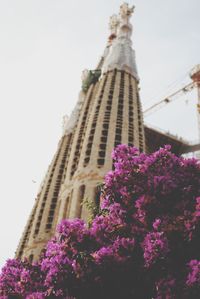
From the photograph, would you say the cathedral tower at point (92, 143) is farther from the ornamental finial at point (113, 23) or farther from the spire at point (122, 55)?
the ornamental finial at point (113, 23)

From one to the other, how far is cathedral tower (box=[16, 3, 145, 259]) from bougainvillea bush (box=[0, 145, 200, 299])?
24.7m

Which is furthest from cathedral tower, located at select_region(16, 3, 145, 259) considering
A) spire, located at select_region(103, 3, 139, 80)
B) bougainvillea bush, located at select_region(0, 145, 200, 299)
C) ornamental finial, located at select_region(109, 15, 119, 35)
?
A: bougainvillea bush, located at select_region(0, 145, 200, 299)

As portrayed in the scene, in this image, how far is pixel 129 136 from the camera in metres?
47.1

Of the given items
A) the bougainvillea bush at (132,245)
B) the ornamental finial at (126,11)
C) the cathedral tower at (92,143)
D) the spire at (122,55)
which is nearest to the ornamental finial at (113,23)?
the ornamental finial at (126,11)

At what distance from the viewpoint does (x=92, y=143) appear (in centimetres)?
4647

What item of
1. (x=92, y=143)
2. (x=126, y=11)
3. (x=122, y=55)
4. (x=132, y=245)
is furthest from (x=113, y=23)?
(x=132, y=245)

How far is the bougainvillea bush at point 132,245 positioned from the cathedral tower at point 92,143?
24.7m

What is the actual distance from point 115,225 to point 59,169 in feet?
158

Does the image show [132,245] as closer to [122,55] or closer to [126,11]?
[122,55]

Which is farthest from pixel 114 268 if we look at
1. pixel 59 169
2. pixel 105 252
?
pixel 59 169

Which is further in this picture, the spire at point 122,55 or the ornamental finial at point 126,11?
the ornamental finial at point 126,11

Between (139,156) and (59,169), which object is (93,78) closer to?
(59,169)

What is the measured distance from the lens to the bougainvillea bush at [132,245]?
11.3 metres

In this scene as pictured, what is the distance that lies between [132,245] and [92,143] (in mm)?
34644
